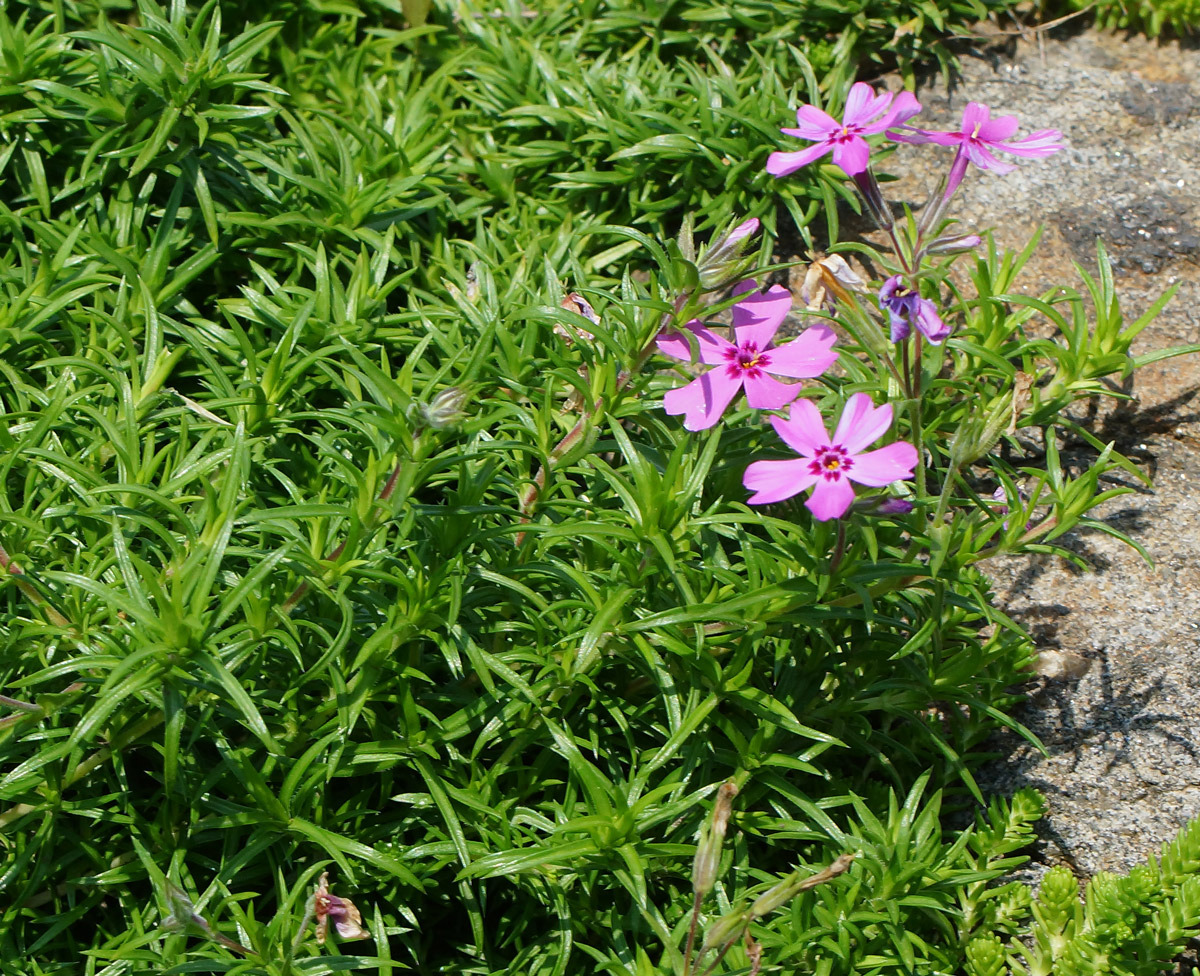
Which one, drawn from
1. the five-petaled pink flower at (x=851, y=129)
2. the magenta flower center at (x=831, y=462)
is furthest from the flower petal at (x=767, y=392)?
the five-petaled pink flower at (x=851, y=129)

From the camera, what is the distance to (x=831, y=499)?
2.09 m

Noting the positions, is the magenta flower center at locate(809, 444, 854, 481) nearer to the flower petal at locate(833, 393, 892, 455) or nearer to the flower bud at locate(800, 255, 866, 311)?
the flower petal at locate(833, 393, 892, 455)

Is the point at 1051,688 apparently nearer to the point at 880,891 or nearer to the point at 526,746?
the point at 880,891

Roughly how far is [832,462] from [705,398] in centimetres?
36

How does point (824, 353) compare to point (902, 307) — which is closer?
point (902, 307)

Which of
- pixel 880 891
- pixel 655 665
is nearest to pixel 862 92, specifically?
pixel 655 665

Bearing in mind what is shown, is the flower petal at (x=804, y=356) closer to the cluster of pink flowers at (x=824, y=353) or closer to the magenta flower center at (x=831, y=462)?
the cluster of pink flowers at (x=824, y=353)

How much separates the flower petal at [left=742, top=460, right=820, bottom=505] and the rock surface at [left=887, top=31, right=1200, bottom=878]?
1393 mm

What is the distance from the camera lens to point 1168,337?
3787 millimetres

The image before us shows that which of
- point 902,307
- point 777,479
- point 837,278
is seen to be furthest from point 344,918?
point 837,278

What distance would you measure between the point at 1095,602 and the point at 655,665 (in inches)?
58.3

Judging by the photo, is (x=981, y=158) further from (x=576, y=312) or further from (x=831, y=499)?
(x=576, y=312)

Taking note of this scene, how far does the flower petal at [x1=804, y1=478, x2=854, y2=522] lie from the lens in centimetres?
208

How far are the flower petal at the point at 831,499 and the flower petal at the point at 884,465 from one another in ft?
0.11
